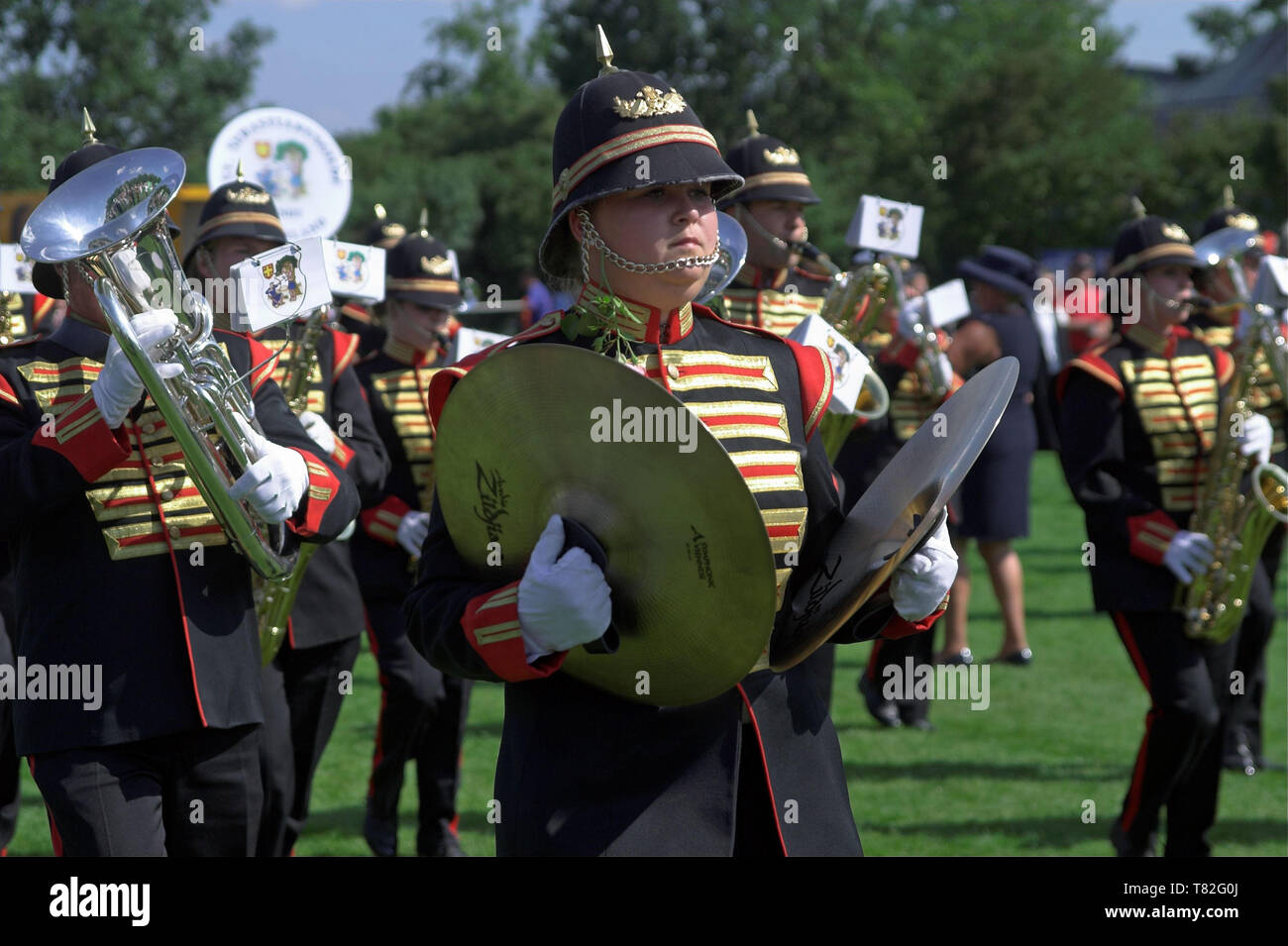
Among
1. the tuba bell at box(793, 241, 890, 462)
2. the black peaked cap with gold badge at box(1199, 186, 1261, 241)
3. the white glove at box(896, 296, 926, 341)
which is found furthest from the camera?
the white glove at box(896, 296, 926, 341)

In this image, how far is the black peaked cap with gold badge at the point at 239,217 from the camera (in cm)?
586

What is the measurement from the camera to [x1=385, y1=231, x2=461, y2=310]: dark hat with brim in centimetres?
727

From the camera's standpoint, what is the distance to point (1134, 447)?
6.45 m

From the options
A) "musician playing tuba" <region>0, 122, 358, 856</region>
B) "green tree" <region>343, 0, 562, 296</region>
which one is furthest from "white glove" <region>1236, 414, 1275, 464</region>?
"green tree" <region>343, 0, 562, 296</region>

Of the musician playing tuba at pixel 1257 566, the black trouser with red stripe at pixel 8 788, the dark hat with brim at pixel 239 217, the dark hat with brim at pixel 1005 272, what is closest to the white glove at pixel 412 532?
the dark hat with brim at pixel 239 217

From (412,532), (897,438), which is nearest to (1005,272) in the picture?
(897,438)

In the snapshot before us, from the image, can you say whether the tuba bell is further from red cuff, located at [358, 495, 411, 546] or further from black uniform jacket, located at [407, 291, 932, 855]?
black uniform jacket, located at [407, 291, 932, 855]

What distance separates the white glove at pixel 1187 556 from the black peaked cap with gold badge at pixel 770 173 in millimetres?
1947

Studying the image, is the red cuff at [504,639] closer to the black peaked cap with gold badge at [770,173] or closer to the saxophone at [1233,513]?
the saxophone at [1233,513]

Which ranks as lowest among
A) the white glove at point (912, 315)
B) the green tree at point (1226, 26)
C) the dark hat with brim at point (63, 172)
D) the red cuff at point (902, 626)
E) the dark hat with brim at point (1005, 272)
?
the green tree at point (1226, 26)

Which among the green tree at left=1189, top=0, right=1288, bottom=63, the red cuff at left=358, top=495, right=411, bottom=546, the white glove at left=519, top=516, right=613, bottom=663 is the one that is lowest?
the green tree at left=1189, top=0, right=1288, bottom=63

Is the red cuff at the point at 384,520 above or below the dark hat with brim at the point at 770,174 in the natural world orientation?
below

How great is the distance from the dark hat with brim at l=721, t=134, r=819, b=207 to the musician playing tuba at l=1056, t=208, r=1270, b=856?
1315mm

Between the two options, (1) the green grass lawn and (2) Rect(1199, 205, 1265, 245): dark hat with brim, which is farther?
(2) Rect(1199, 205, 1265, 245): dark hat with brim
